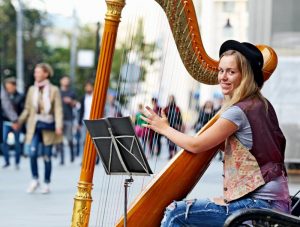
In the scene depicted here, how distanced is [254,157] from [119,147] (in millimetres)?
798

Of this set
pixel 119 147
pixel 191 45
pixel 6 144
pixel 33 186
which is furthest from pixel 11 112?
pixel 119 147

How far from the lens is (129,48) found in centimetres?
671

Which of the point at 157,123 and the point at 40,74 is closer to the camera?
the point at 157,123

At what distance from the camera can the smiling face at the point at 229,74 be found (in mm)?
6062

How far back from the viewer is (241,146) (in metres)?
5.99

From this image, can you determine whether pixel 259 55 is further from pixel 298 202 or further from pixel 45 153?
pixel 45 153

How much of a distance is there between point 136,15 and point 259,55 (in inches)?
39.7

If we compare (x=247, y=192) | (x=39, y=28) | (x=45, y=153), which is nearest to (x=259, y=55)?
(x=247, y=192)

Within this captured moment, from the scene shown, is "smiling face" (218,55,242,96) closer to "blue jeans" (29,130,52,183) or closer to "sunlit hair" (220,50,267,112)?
"sunlit hair" (220,50,267,112)

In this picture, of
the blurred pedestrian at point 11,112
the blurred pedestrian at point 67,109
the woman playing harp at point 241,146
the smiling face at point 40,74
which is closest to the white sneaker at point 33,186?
the smiling face at point 40,74

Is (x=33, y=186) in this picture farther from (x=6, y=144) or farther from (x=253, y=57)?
(x=253, y=57)

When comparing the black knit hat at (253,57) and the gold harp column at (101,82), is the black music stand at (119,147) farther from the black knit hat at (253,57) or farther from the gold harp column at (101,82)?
the black knit hat at (253,57)

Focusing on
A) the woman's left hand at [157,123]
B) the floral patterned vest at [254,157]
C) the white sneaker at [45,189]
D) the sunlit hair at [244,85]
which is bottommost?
the white sneaker at [45,189]

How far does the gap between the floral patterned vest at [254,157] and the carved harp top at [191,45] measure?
879 mm
